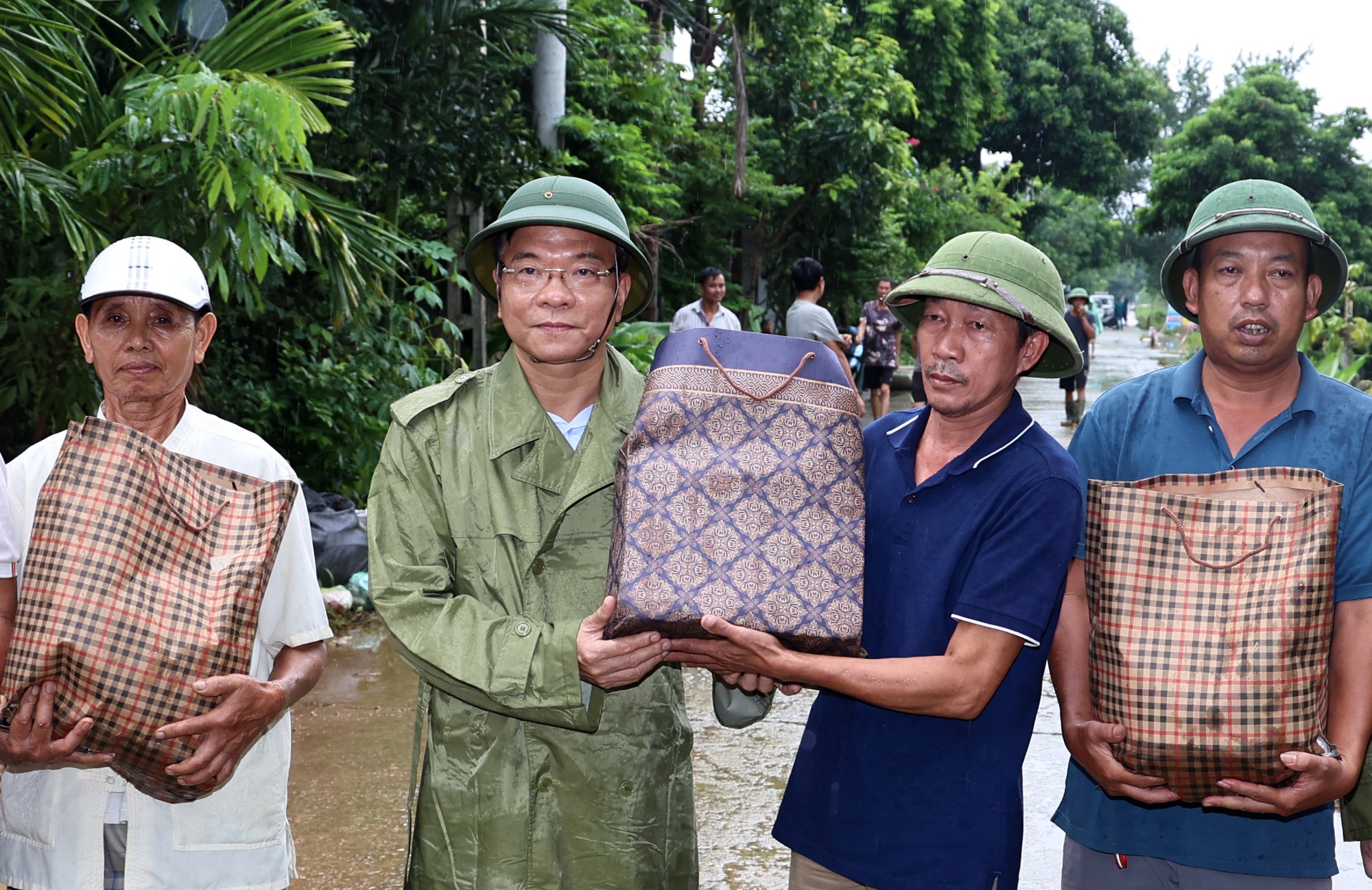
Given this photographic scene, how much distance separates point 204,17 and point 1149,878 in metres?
5.47

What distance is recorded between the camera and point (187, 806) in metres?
2.25

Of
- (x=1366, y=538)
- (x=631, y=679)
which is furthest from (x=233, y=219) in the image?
(x=1366, y=538)

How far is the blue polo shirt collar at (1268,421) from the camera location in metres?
2.35

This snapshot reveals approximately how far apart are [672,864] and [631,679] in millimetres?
455

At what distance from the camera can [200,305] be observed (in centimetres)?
240

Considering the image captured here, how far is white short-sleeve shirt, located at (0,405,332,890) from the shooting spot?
7.29 ft

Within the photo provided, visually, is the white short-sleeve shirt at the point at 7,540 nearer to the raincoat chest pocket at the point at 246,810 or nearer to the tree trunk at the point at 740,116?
the raincoat chest pocket at the point at 246,810

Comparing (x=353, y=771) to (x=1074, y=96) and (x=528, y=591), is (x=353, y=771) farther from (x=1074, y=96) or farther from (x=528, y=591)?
(x=1074, y=96)

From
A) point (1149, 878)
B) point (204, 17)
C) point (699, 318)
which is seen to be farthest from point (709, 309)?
point (1149, 878)

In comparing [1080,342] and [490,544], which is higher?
[1080,342]

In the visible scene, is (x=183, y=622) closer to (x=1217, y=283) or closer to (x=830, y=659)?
(x=830, y=659)

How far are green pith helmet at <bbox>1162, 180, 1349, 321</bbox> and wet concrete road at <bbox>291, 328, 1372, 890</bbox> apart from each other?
2.21 meters

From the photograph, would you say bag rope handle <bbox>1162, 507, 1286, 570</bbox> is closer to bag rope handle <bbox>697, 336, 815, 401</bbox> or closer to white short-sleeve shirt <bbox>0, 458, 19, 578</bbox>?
bag rope handle <bbox>697, 336, 815, 401</bbox>

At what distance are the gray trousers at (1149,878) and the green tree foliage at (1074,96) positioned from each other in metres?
26.8
